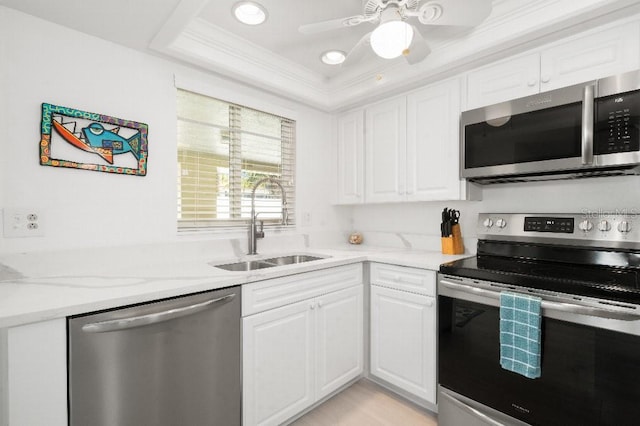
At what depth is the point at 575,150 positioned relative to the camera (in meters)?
1.55

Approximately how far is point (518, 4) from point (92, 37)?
2277 millimetres

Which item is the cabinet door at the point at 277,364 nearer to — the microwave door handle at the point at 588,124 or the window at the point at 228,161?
the window at the point at 228,161

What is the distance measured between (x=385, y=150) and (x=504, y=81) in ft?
2.95

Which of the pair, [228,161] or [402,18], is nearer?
[402,18]

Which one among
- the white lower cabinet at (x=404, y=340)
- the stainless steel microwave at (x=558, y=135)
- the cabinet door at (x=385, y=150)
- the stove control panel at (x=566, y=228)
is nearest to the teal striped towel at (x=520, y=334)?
the white lower cabinet at (x=404, y=340)

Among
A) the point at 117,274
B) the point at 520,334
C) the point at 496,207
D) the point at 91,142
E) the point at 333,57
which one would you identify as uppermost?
the point at 333,57

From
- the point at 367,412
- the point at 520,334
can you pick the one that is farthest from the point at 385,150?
the point at 367,412

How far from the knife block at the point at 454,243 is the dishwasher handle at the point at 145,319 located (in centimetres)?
159

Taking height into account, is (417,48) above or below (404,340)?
above

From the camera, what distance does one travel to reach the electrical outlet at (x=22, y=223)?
1.40 meters

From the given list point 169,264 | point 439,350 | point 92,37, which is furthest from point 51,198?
point 439,350

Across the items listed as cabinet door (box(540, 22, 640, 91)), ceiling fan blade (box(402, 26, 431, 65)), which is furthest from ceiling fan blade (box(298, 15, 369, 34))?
cabinet door (box(540, 22, 640, 91))

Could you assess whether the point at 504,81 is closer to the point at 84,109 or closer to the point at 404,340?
the point at 404,340

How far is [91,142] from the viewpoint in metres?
1.61
